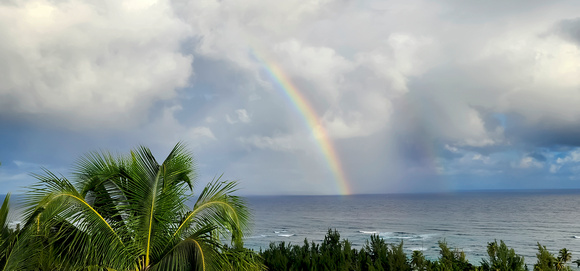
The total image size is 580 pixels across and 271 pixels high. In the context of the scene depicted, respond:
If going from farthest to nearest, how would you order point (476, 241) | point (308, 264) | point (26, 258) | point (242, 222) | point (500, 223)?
1. point (500, 223)
2. point (476, 241)
3. point (308, 264)
4. point (242, 222)
5. point (26, 258)

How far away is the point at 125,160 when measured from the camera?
382 inches

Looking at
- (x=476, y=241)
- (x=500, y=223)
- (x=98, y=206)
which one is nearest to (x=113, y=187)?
(x=98, y=206)

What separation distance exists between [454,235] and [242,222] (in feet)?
261

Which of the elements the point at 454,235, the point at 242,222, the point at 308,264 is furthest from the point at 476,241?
the point at 242,222

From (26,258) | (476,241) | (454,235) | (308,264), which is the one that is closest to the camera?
(26,258)

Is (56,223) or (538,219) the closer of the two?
(56,223)

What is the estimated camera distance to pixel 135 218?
29.1ft

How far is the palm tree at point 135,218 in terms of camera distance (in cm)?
834

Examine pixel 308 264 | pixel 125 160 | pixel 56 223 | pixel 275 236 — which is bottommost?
pixel 275 236

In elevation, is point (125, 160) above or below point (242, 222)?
A: above

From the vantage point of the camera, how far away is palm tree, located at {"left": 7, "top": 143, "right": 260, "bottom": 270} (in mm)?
8344

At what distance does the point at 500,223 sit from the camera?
10225cm

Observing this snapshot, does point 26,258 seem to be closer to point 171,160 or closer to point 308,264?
point 171,160

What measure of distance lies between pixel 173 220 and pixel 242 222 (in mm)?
1502
